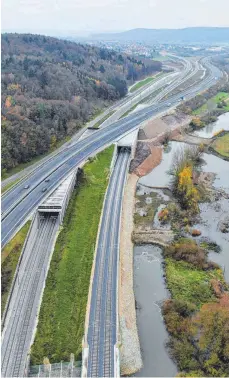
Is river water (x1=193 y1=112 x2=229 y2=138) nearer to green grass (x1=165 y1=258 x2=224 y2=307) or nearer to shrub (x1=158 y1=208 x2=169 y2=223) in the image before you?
shrub (x1=158 y1=208 x2=169 y2=223)

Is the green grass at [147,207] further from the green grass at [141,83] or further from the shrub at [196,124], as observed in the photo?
the green grass at [141,83]

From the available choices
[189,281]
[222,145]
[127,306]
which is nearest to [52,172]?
[127,306]

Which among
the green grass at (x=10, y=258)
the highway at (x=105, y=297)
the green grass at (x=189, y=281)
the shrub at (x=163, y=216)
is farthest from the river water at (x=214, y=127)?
the green grass at (x=10, y=258)

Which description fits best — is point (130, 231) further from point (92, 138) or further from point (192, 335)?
point (92, 138)

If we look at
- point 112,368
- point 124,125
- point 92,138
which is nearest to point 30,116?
point 92,138

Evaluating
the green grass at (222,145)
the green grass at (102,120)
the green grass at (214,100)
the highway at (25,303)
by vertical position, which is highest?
the green grass at (214,100)

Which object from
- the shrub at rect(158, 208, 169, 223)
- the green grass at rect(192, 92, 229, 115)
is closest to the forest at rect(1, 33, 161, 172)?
the green grass at rect(192, 92, 229, 115)
